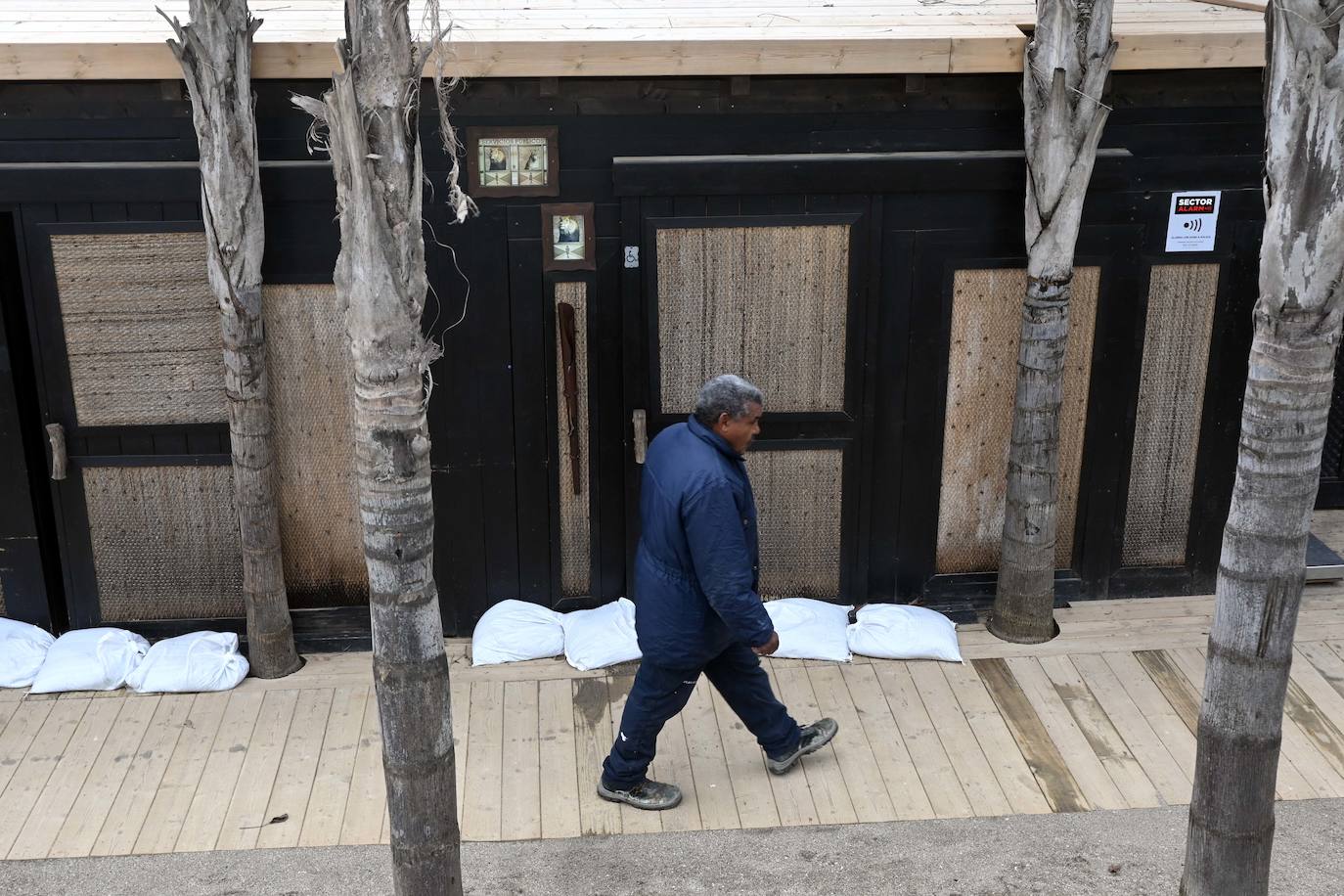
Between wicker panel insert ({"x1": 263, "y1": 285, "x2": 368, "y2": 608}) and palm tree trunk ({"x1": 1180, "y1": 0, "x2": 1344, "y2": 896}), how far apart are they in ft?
13.5

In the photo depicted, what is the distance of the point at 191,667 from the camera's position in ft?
21.4

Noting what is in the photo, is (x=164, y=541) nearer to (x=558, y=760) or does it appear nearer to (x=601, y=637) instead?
(x=601, y=637)

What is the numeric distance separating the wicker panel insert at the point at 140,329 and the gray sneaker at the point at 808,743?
3.16 metres

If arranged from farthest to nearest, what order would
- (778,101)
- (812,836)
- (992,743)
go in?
(778,101) < (992,743) < (812,836)

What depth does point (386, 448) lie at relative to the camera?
3963 millimetres

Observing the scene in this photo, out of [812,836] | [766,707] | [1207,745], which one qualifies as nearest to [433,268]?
[766,707]

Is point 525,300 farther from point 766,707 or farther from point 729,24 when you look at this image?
point 766,707

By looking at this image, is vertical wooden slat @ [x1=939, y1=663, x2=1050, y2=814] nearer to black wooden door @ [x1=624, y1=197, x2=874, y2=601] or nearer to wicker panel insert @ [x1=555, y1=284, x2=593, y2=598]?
black wooden door @ [x1=624, y1=197, x2=874, y2=601]

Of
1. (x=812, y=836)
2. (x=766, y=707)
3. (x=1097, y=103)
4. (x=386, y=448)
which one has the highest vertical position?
(x=1097, y=103)

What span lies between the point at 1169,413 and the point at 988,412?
0.95m

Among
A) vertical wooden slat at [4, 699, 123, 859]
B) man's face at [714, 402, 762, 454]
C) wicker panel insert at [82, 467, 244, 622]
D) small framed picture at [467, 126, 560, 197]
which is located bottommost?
vertical wooden slat at [4, 699, 123, 859]

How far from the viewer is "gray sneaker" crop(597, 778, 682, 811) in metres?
5.54

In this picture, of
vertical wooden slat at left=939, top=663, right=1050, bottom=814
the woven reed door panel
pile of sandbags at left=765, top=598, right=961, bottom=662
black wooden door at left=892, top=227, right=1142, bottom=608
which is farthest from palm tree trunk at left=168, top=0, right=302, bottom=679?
vertical wooden slat at left=939, top=663, right=1050, bottom=814

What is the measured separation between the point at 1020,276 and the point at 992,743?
7.54 feet
